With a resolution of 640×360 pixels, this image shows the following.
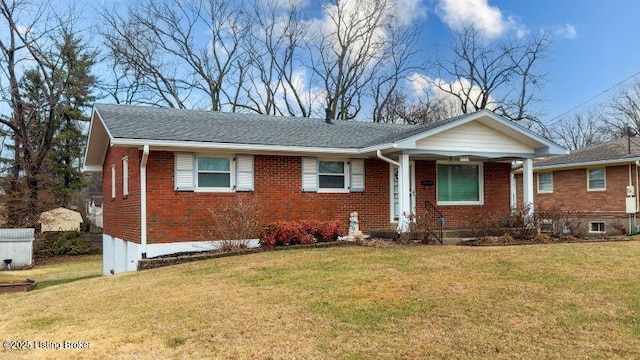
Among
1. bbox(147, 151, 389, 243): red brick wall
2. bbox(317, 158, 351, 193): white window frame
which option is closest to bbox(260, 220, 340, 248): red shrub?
bbox(147, 151, 389, 243): red brick wall

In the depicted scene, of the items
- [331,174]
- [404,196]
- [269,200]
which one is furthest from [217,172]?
[404,196]

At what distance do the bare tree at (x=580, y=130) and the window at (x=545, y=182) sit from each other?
23.5 meters

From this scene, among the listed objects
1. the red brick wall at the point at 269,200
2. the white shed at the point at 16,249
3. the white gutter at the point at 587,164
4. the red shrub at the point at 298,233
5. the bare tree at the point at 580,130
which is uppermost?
the bare tree at the point at 580,130

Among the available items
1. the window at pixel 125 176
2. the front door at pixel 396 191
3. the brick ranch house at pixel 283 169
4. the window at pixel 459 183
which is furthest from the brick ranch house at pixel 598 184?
the window at pixel 125 176

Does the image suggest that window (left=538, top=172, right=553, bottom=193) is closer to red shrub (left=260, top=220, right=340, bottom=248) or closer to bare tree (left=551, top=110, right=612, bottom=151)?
red shrub (left=260, top=220, right=340, bottom=248)

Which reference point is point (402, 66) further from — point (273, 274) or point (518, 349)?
point (518, 349)

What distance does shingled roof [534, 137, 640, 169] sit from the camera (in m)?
19.5

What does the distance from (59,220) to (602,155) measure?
2861 cm

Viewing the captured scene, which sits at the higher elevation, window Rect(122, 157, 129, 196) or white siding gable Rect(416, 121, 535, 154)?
white siding gable Rect(416, 121, 535, 154)

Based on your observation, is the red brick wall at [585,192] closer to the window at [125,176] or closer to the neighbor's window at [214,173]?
the neighbor's window at [214,173]

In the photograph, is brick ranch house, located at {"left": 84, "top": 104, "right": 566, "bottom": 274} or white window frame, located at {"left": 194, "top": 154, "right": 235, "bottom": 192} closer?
brick ranch house, located at {"left": 84, "top": 104, "right": 566, "bottom": 274}

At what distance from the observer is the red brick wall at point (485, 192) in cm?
1547

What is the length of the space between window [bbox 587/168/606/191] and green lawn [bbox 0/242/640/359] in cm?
1163

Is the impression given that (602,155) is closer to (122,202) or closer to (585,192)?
(585,192)
